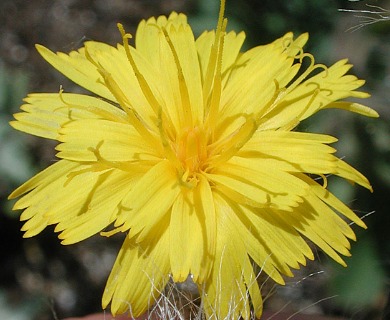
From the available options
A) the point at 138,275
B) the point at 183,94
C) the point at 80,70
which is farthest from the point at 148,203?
the point at 80,70

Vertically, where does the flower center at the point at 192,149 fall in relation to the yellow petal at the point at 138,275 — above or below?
A: above

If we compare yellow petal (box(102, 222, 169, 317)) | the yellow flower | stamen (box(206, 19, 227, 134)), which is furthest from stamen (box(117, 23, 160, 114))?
yellow petal (box(102, 222, 169, 317))

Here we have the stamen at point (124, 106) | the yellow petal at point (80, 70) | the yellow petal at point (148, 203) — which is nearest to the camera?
the yellow petal at point (148, 203)

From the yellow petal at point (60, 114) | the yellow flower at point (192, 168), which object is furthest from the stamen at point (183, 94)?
the yellow petal at point (60, 114)

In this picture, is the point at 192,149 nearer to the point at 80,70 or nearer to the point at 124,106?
the point at 124,106

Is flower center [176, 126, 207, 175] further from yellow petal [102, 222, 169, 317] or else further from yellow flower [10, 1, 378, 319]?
yellow petal [102, 222, 169, 317]

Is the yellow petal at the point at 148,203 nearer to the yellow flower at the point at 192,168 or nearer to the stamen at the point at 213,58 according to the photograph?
the yellow flower at the point at 192,168

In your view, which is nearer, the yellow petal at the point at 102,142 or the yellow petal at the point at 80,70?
the yellow petal at the point at 102,142

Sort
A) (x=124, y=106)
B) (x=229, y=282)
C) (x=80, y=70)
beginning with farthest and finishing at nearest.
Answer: (x=80, y=70) → (x=124, y=106) → (x=229, y=282)

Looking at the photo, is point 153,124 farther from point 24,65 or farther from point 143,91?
point 24,65
